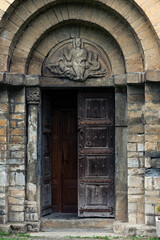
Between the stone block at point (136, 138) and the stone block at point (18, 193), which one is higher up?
the stone block at point (136, 138)

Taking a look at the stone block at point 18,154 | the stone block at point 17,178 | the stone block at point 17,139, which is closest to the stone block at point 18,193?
the stone block at point 17,178

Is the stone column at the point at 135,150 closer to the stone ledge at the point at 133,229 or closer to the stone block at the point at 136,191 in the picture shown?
the stone block at the point at 136,191

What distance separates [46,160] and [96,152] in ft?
3.20

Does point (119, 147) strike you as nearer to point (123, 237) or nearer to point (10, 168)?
point (123, 237)

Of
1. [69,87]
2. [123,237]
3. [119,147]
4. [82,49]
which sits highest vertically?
[82,49]

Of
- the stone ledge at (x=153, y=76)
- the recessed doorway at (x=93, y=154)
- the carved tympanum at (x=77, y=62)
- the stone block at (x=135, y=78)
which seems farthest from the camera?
the recessed doorway at (x=93, y=154)

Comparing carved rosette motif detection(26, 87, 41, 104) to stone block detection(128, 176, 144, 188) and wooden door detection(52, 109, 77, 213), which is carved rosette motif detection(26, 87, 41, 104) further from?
stone block detection(128, 176, 144, 188)

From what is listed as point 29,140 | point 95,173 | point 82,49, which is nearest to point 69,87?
point 82,49

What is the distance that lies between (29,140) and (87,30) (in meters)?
2.19

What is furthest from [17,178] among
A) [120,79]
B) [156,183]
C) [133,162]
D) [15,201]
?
[120,79]

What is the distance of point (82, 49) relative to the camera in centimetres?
691

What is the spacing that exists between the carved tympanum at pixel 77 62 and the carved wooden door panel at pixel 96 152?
17.7 inches

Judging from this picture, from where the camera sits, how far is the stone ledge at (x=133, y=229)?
624 centimetres

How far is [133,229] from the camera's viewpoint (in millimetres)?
6359
